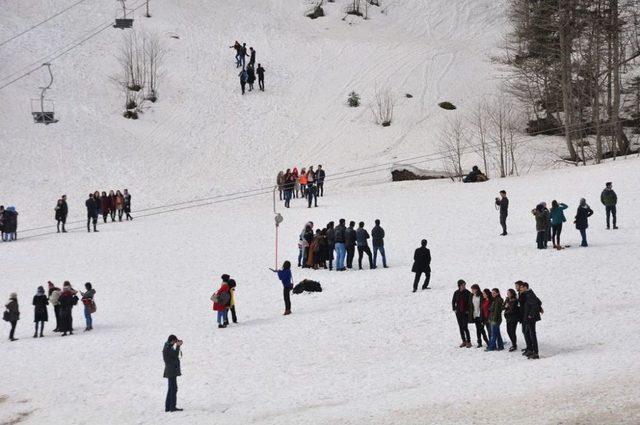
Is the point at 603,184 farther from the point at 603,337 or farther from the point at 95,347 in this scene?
the point at 95,347

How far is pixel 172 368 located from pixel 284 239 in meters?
15.8

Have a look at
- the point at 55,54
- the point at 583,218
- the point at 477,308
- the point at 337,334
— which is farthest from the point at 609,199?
the point at 55,54

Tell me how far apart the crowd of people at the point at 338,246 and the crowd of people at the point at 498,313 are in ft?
26.5

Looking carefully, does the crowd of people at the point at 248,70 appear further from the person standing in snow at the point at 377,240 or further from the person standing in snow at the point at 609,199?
the person standing in snow at the point at 609,199

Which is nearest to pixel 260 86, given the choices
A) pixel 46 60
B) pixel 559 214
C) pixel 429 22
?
pixel 46 60

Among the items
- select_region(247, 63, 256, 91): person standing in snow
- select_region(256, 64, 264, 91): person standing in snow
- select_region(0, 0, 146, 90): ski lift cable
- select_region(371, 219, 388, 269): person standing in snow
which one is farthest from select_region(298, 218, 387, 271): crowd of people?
select_region(247, 63, 256, 91): person standing in snow

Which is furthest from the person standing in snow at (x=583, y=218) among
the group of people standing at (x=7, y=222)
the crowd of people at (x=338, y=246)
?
the group of people standing at (x=7, y=222)

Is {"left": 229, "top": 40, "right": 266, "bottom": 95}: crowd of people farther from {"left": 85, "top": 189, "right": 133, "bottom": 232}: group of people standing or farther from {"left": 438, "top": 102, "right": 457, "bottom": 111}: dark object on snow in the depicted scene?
{"left": 85, "top": 189, "right": 133, "bottom": 232}: group of people standing

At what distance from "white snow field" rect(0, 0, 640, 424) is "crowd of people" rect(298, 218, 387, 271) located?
1.99 ft

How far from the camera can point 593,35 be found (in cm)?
4709

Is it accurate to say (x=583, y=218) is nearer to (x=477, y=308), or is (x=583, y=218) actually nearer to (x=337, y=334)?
(x=477, y=308)

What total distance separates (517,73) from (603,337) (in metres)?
37.7

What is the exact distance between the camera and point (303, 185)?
41188 mm

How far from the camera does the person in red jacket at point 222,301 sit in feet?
74.0
